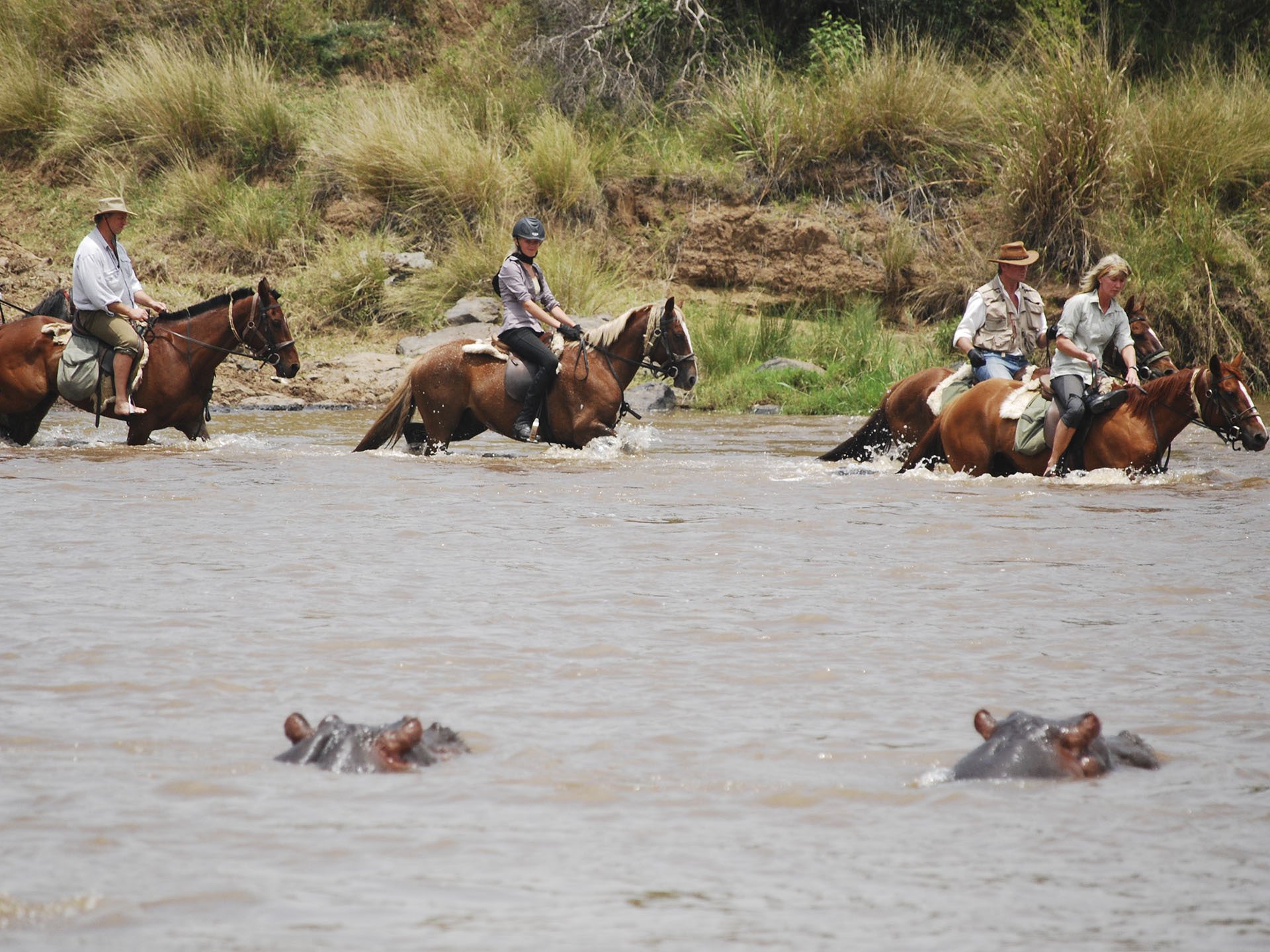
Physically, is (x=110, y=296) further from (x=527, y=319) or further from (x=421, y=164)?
(x=421, y=164)

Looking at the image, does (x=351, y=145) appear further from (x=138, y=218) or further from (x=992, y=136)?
(x=992, y=136)

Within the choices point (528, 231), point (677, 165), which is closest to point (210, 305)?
point (528, 231)

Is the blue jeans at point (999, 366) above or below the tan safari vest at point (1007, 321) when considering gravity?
below

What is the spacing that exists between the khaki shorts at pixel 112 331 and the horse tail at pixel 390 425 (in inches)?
81.3

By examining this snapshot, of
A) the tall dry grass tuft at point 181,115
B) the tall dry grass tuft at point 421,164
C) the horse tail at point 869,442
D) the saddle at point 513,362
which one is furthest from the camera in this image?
the tall dry grass tuft at point 181,115

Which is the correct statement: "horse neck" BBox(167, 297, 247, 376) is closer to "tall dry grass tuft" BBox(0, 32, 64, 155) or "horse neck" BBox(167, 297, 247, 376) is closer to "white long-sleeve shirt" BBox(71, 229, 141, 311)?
"white long-sleeve shirt" BBox(71, 229, 141, 311)

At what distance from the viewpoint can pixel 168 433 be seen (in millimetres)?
15938

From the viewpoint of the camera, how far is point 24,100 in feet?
83.5

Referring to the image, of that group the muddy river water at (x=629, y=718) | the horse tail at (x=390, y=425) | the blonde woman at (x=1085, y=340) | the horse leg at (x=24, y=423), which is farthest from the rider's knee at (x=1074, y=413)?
the horse leg at (x=24, y=423)

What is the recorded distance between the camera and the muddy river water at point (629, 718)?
10.9 ft

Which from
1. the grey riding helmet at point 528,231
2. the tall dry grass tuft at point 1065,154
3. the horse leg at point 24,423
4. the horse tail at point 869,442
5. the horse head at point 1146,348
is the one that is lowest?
the horse leg at point 24,423

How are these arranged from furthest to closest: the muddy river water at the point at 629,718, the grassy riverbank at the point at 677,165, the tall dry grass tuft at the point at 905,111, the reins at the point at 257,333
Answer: the tall dry grass tuft at the point at 905,111 < the grassy riverbank at the point at 677,165 < the reins at the point at 257,333 < the muddy river water at the point at 629,718

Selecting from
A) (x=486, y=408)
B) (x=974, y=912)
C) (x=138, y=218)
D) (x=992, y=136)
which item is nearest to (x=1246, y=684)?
(x=974, y=912)

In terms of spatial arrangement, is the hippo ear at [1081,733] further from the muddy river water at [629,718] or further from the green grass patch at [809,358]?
the green grass patch at [809,358]
